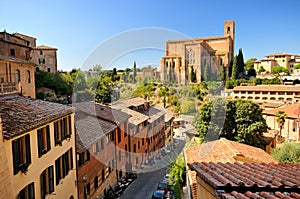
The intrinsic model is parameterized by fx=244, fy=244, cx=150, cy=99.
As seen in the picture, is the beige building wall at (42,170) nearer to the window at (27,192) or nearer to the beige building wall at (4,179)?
the window at (27,192)

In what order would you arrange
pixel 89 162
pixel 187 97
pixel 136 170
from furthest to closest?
pixel 187 97, pixel 136 170, pixel 89 162

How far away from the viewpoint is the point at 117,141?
48.8 feet

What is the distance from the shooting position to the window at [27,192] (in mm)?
6045

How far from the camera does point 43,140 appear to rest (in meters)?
7.26

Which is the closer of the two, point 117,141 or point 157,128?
point 117,141

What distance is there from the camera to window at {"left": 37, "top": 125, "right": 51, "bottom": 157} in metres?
6.87

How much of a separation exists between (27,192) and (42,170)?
856mm

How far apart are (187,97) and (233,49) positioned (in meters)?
50.9

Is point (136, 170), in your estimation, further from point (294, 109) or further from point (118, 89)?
point (294, 109)

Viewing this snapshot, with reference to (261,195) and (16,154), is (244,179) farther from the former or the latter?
(16,154)

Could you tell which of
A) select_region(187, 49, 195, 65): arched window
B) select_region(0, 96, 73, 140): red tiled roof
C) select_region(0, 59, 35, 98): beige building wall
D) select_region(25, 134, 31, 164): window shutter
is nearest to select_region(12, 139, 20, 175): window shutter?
select_region(0, 96, 73, 140): red tiled roof

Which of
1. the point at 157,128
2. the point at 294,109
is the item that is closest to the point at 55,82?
the point at 157,128

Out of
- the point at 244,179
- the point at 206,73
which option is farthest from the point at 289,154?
the point at 206,73

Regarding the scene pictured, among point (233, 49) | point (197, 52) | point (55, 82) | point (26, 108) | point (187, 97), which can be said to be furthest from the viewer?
point (233, 49)
